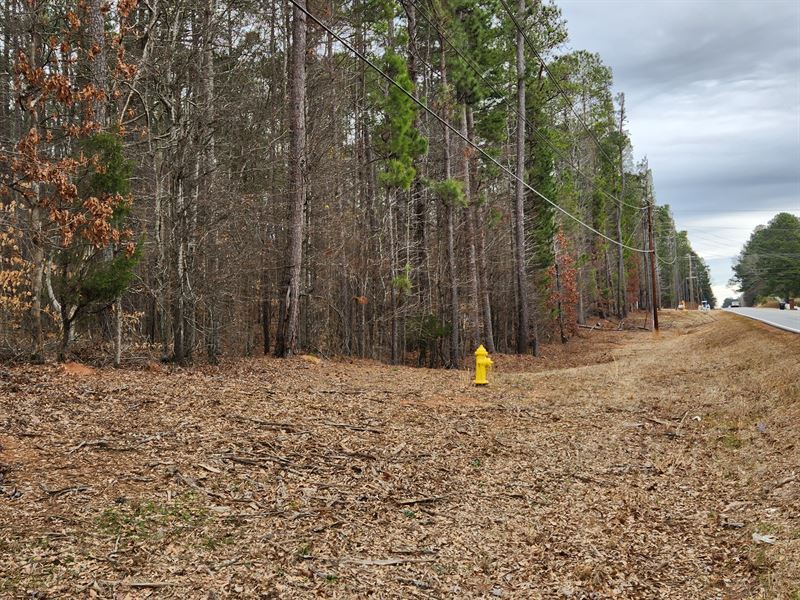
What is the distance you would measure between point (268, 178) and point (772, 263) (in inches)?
3150

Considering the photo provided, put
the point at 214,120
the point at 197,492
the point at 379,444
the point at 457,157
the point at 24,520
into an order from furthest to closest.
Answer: the point at 457,157 → the point at 214,120 → the point at 379,444 → the point at 197,492 → the point at 24,520

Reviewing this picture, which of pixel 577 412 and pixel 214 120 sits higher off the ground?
pixel 214 120

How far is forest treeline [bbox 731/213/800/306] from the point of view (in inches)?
2664

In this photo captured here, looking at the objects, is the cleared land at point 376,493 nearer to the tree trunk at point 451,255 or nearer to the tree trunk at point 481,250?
the tree trunk at point 451,255

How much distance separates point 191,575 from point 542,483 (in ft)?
12.7

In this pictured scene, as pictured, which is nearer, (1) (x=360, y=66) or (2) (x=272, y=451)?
(2) (x=272, y=451)

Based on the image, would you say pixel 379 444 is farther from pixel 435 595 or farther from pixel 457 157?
pixel 457 157

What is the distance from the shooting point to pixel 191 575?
12.3ft

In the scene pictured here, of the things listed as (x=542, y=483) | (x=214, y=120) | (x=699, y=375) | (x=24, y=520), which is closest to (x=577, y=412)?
(x=542, y=483)

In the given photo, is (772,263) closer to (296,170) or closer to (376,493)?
(296,170)

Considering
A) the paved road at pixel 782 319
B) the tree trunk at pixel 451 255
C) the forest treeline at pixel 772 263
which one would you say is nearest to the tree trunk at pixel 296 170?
the tree trunk at pixel 451 255

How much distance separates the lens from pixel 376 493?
5.49 m

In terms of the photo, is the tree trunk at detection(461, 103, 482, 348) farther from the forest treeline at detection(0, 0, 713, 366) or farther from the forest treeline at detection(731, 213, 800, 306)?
the forest treeline at detection(731, 213, 800, 306)

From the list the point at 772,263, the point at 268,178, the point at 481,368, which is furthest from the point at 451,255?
the point at 772,263
